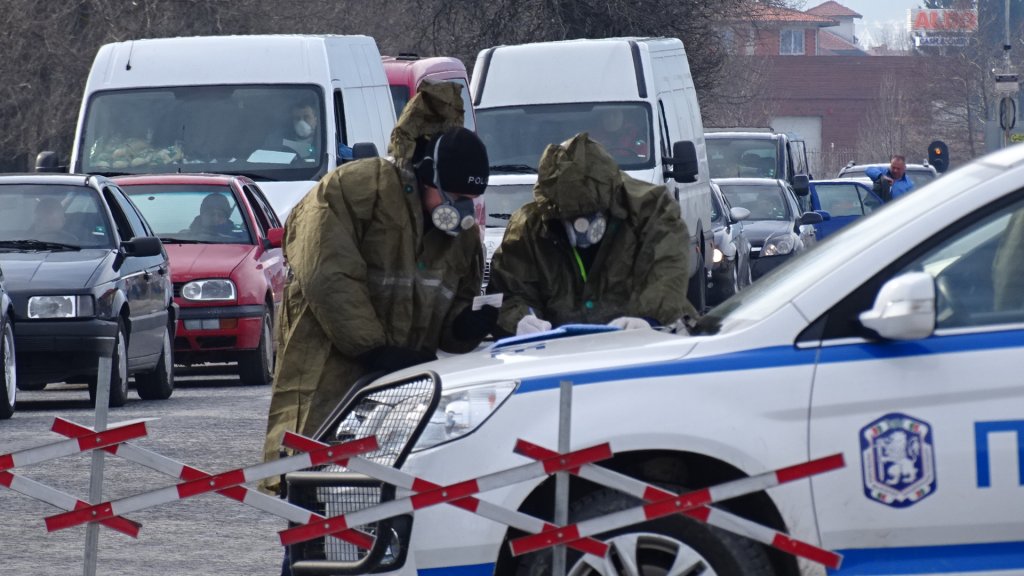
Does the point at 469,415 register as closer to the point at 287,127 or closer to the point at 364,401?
the point at 364,401

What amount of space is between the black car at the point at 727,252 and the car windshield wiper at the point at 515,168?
4414mm

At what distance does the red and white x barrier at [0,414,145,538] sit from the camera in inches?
193

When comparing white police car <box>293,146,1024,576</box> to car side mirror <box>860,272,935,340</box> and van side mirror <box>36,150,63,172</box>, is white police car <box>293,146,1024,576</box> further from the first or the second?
van side mirror <box>36,150,63,172</box>

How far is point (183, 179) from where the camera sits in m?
16.0

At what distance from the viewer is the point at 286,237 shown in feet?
20.4

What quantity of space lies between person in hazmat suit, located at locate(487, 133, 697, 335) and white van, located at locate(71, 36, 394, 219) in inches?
405

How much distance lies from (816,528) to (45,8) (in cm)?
2997

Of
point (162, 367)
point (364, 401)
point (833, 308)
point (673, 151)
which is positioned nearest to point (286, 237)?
point (364, 401)

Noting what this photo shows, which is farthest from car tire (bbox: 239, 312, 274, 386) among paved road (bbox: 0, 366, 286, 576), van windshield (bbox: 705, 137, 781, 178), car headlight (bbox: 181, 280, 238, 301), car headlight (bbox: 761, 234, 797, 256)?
van windshield (bbox: 705, 137, 781, 178)

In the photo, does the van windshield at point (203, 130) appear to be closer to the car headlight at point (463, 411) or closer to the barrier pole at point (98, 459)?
the barrier pole at point (98, 459)

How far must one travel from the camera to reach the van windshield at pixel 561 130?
17594 mm

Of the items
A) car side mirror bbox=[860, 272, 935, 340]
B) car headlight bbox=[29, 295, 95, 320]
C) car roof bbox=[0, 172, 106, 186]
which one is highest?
car side mirror bbox=[860, 272, 935, 340]

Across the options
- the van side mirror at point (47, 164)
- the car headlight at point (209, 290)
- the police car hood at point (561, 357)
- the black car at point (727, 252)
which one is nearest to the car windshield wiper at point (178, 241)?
the car headlight at point (209, 290)

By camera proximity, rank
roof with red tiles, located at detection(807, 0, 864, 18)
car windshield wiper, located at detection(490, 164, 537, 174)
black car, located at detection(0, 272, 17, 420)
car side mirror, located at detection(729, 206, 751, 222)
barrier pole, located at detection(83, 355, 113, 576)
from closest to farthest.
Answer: barrier pole, located at detection(83, 355, 113, 576) → black car, located at detection(0, 272, 17, 420) → car windshield wiper, located at detection(490, 164, 537, 174) → car side mirror, located at detection(729, 206, 751, 222) → roof with red tiles, located at detection(807, 0, 864, 18)
